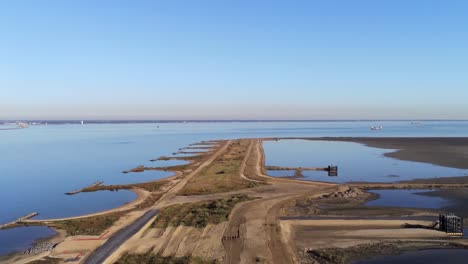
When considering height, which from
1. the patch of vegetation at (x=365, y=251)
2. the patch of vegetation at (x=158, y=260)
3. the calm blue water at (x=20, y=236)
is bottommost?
the calm blue water at (x=20, y=236)

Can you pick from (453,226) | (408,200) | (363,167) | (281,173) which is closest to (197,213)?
(453,226)

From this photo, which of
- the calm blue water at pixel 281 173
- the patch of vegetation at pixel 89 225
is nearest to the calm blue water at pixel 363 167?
the calm blue water at pixel 281 173

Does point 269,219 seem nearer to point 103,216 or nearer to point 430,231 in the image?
point 430,231

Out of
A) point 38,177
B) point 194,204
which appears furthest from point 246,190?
point 38,177

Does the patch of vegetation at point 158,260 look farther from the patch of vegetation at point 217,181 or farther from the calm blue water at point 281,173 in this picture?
the calm blue water at point 281,173

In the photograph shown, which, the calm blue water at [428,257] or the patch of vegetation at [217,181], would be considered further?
the patch of vegetation at [217,181]

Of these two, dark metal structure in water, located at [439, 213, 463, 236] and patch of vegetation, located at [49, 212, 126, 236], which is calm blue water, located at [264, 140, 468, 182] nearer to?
dark metal structure in water, located at [439, 213, 463, 236]
